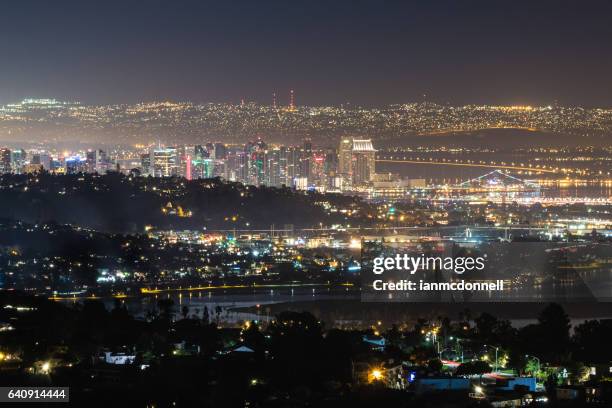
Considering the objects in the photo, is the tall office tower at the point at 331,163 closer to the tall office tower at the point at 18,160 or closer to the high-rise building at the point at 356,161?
the high-rise building at the point at 356,161

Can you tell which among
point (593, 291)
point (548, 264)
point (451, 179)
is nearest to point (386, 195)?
point (451, 179)

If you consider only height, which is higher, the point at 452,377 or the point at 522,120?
the point at 522,120

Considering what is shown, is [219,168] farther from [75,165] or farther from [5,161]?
[5,161]

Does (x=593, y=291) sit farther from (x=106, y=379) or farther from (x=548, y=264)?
(x=106, y=379)

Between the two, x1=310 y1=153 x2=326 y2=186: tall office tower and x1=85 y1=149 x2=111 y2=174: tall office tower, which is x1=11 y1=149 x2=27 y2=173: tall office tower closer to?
x1=85 y1=149 x2=111 y2=174: tall office tower

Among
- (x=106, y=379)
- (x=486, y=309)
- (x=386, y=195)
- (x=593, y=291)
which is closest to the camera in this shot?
(x=106, y=379)

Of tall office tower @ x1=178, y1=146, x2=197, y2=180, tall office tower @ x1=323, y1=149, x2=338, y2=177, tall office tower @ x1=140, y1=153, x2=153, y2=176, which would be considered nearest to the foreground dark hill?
tall office tower @ x1=140, y1=153, x2=153, y2=176
